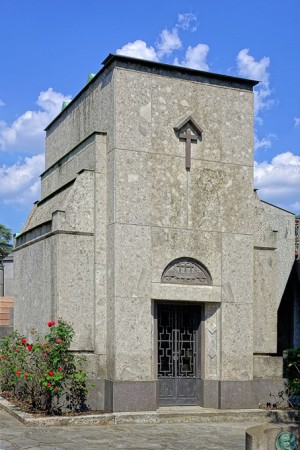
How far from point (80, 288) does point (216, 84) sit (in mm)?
4690

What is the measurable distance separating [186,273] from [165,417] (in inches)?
102

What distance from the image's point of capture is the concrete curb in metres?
11.2

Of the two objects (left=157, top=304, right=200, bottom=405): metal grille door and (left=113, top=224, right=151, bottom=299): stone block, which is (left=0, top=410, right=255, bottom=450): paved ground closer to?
(left=157, top=304, right=200, bottom=405): metal grille door

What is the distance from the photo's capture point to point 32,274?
13883 millimetres

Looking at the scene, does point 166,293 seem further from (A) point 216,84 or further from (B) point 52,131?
(B) point 52,131

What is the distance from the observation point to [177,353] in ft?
42.7

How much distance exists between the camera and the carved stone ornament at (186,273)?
12.8 metres

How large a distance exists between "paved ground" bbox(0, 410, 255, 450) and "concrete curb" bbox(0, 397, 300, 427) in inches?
7.2

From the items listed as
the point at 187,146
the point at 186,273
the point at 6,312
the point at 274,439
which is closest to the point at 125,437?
the point at 274,439

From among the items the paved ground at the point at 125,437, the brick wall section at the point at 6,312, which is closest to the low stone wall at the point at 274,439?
the paved ground at the point at 125,437

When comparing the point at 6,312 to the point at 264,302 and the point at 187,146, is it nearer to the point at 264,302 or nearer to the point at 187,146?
the point at 264,302

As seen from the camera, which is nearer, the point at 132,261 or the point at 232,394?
the point at 132,261

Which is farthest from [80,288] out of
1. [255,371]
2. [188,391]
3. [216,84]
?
[216,84]

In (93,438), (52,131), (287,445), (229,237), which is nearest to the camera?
(287,445)
